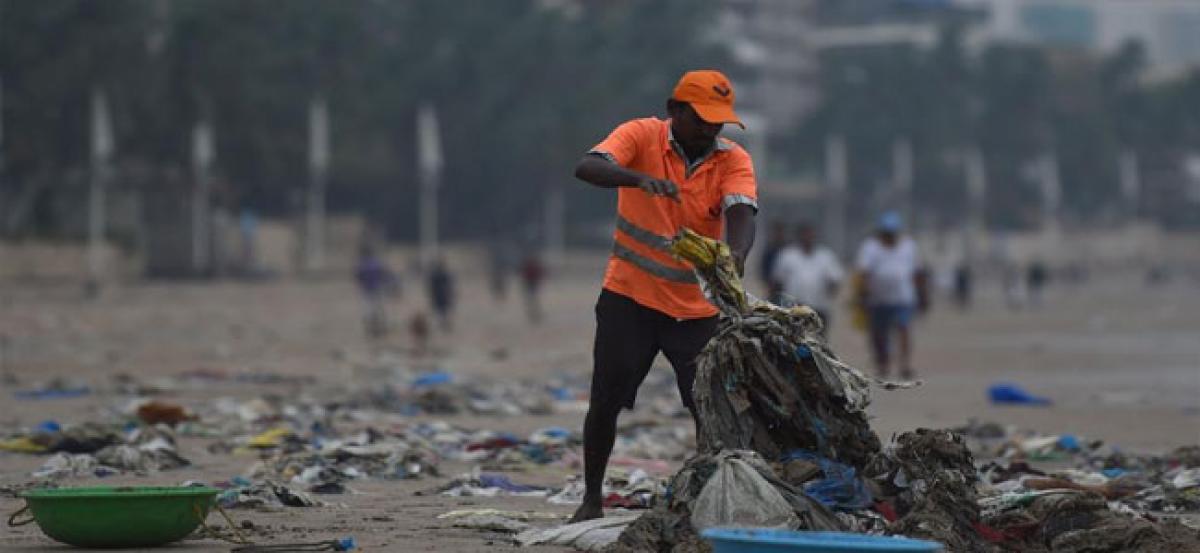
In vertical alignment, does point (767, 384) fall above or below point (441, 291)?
above

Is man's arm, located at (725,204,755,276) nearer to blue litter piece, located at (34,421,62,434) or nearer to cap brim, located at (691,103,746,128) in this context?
cap brim, located at (691,103,746,128)

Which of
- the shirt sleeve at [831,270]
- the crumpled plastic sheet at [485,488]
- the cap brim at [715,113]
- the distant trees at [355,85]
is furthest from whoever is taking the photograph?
the distant trees at [355,85]

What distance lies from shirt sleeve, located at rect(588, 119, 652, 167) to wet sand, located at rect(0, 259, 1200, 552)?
1392 millimetres

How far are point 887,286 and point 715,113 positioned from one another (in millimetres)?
11266

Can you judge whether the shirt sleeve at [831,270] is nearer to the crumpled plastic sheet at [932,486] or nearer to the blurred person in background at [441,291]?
the crumpled plastic sheet at [932,486]

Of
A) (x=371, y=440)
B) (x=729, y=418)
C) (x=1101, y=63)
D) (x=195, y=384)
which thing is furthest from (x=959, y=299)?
(x=1101, y=63)

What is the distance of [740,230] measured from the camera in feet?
25.0

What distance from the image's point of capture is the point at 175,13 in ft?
231

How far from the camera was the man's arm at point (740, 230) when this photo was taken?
24.6 feet

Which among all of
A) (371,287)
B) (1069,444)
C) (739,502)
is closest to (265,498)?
(739,502)

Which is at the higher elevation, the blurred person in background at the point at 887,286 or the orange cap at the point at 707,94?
the orange cap at the point at 707,94

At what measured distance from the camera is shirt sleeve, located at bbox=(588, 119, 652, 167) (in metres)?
7.47

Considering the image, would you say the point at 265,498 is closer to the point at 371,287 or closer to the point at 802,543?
the point at 802,543

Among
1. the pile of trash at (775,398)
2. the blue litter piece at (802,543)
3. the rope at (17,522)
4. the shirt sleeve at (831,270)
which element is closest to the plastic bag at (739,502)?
the pile of trash at (775,398)
